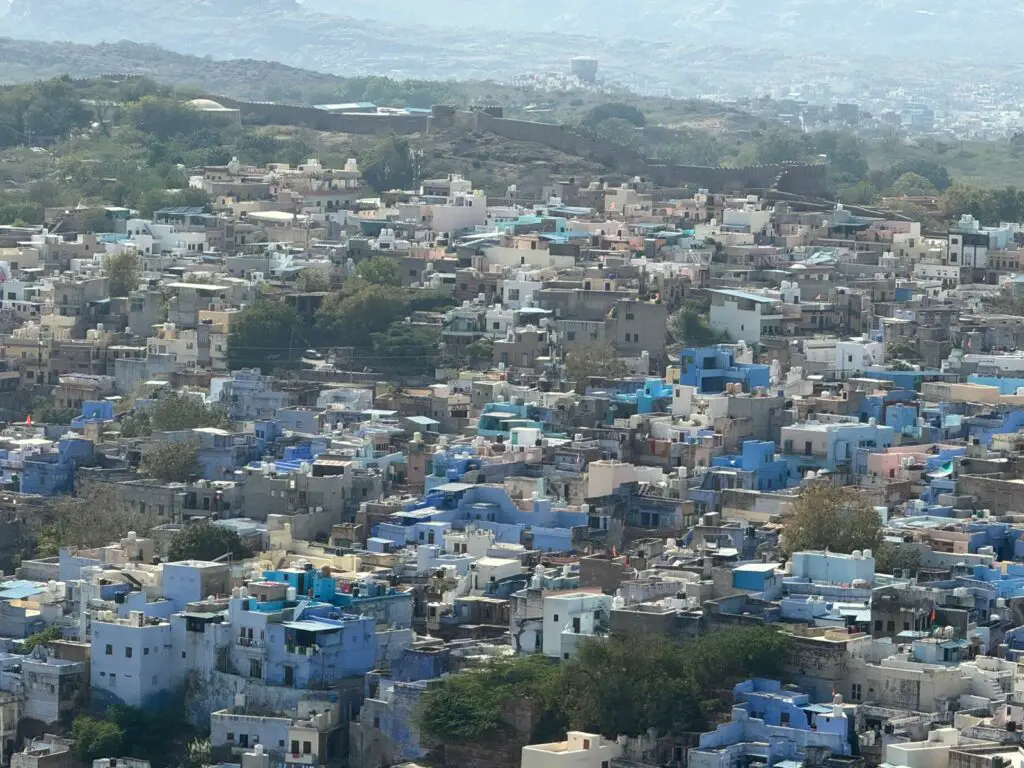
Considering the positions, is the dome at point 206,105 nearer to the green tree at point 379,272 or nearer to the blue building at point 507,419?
the green tree at point 379,272

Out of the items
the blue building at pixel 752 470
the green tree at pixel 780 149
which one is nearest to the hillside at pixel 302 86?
the green tree at pixel 780 149

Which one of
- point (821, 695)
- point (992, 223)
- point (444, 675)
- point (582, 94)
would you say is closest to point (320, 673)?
point (444, 675)

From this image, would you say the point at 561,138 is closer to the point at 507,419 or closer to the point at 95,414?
the point at 95,414

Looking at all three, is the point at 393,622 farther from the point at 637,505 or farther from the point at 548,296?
the point at 548,296

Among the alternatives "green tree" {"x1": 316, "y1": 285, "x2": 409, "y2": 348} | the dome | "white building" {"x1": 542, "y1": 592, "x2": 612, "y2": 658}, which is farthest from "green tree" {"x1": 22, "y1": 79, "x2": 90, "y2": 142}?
"white building" {"x1": 542, "y1": 592, "x2": 612, "y2": 658}

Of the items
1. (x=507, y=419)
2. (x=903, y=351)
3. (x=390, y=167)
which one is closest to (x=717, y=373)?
(x=507, y=419)

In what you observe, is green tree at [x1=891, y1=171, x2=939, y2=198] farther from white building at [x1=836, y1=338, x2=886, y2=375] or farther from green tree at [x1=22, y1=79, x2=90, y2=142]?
white building at [x1=836, y1=338, x2=886, y2=375]
